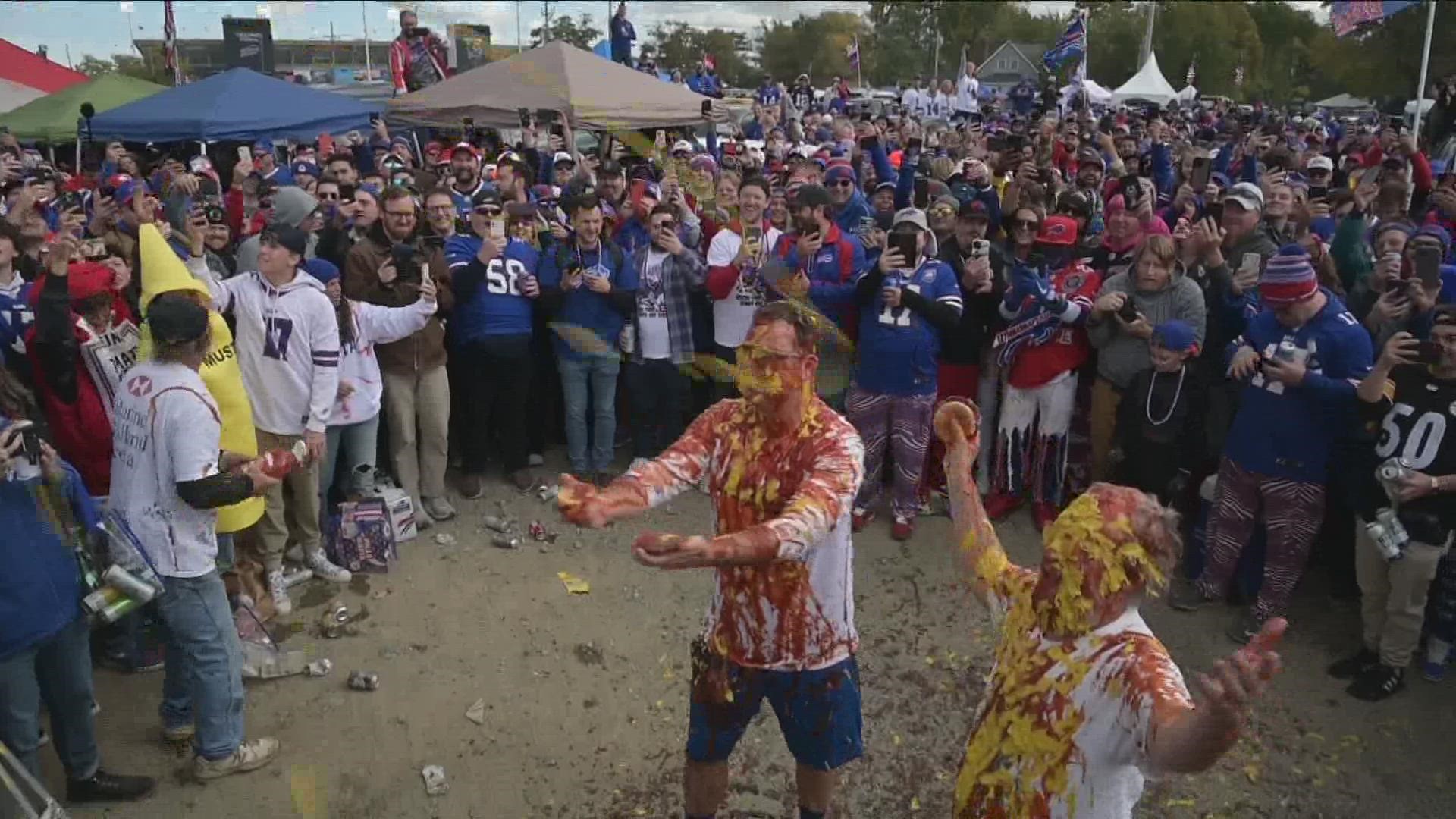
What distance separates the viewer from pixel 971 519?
279cm

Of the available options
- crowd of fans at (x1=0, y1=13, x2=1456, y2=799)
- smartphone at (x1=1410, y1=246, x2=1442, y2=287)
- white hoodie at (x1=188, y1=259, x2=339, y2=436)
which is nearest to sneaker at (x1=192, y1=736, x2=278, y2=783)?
crowd of fans at (x1=0, y1=13, x2=1456, y2=799)

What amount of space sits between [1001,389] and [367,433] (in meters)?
4.22

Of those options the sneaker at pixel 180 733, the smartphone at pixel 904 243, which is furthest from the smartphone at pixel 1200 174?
the sneaker at pixel 180 733

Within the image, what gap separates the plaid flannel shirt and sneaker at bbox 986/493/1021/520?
238 centimetres

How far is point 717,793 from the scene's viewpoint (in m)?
3.31

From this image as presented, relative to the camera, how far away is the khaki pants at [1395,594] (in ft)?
14.9

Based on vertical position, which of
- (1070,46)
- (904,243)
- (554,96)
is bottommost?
(904,243)

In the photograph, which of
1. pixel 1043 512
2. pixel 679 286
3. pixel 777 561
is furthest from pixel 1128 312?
pixel 777 561

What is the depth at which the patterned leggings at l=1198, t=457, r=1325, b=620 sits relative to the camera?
502 cm

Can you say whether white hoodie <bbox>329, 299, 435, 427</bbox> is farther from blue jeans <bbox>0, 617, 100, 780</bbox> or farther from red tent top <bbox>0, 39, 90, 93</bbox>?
red tent top <bbox>0, 39, 90, 93</bbox>

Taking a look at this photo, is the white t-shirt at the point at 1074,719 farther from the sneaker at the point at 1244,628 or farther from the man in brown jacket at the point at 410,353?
the man in brown jacket at the point at 410,353

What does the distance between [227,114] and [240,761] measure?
10008mm

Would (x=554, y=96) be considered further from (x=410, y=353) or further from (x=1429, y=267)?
(x=1429, y=267)

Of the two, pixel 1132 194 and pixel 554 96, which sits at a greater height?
pixel 554 96
